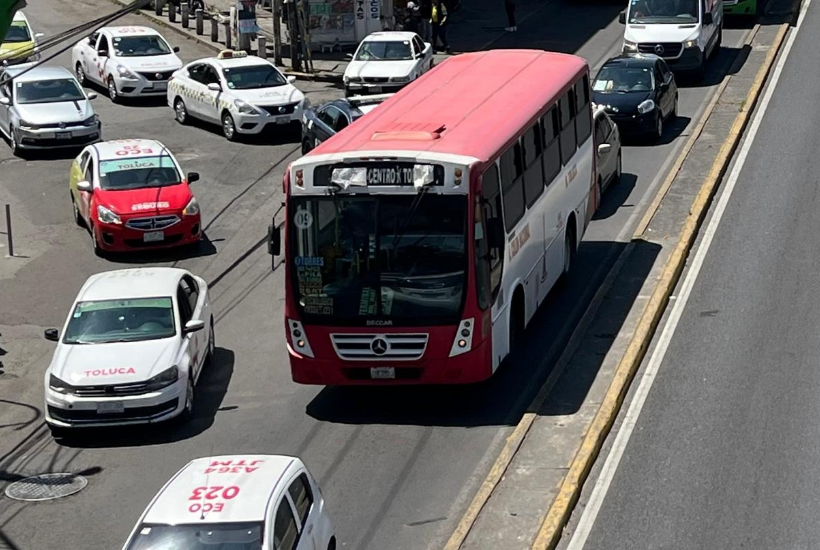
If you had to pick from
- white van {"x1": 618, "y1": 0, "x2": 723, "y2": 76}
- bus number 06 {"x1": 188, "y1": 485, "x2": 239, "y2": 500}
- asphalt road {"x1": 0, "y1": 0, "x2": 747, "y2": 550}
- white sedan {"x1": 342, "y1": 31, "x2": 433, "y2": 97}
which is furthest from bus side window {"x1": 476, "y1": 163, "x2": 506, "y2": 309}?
white van {"x1": 618, "y1": 0, "x2": 723, "y2": 76}

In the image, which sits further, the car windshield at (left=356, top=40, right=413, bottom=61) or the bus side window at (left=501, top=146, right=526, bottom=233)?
the car windshield at (left=356, top=40, right=413, bottom=61)

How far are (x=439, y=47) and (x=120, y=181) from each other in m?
18.3

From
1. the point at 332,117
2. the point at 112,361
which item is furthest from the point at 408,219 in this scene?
the point at 332,117

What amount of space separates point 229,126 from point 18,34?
1181 cm

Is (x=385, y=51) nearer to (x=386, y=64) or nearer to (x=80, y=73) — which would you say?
(x=386, y=64)

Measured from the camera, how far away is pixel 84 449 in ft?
54.5

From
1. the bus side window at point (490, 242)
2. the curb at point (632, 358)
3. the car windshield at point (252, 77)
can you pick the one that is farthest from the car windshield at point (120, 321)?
the car windshield at point (252, 77)

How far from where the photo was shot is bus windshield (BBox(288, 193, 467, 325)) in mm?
16062

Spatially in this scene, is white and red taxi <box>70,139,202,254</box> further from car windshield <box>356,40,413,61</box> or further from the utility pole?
the utility pole

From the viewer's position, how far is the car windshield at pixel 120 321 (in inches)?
690

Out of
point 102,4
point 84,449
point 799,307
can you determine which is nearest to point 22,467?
point 84,449

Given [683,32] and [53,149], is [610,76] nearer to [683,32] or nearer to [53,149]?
[683,32]

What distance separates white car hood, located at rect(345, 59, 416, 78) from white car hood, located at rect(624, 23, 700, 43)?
554cm

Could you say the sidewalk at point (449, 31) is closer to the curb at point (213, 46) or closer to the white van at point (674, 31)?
the curb at point (213, 46)
